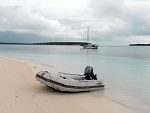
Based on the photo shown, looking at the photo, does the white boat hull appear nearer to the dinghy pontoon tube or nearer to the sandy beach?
the dinghy pontoon tube

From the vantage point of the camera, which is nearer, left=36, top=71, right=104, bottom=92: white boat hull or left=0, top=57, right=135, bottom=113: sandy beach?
left=0, top=57, right=135, bottom=113: sandy beach

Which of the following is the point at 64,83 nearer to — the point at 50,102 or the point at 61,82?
the point at 61,82

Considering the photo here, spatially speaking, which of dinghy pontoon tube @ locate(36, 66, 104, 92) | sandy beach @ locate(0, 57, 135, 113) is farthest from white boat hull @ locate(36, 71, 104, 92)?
sandy beach @ locate(0, 57, 135, 113)

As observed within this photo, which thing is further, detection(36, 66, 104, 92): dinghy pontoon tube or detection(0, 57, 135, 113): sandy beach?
detection(36, 66, 104, 92): dinghy pontoon tube

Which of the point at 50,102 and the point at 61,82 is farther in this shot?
the point at 61,82

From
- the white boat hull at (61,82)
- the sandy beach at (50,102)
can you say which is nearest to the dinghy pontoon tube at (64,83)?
the white boat hull at (61,82)

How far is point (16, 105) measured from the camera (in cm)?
764

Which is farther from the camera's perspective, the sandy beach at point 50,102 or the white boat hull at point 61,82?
the white boat hull at point 61,82

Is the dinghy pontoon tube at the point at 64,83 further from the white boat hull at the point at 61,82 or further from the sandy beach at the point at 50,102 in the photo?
the sandy beach at the point at 50,102

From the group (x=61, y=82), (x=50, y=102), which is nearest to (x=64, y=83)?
(x=61, y=82)

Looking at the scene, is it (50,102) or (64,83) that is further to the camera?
(64,83)

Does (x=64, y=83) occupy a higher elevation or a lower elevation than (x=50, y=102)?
higher

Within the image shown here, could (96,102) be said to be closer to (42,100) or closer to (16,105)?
(42,100)

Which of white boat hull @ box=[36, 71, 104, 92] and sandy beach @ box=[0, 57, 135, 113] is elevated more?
white boat hull @ box=[36, 71, 104, 92]
